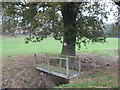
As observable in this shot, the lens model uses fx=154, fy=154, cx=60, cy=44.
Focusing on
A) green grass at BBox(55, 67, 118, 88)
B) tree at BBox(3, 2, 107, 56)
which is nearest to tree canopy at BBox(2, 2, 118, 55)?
tree at BBox(3, 2, 107, 56)

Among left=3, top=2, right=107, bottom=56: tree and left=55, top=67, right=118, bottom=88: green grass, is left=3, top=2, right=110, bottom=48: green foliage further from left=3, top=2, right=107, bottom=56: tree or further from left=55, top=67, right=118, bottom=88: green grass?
left=55, top=67, right=118, bottom=88: green grass

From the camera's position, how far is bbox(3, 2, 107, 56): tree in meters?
7.32

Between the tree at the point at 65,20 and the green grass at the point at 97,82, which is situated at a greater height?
the tree at the point at 65,20

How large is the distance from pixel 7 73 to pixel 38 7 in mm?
3606

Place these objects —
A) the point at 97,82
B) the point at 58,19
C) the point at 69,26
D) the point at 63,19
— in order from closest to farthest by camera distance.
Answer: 1. the point at 97,82
2. the point at 69,26
3. the point at 58,19
4. the point at 63,19

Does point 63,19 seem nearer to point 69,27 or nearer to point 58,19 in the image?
point 58,19

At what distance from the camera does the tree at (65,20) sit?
7.32 m

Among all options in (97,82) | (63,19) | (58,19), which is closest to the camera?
(97,82)

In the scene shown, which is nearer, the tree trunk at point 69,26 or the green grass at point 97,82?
the green grass at point 97,82

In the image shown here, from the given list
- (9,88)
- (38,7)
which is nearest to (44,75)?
(9,88)

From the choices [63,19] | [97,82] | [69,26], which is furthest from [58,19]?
[97,82]

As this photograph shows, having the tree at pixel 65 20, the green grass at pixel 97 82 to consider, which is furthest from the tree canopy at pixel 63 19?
the green grass at pixel 97 82

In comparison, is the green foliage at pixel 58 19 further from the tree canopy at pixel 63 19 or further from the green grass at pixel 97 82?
the green grass at pixel 97 82

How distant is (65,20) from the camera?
7.93 m
